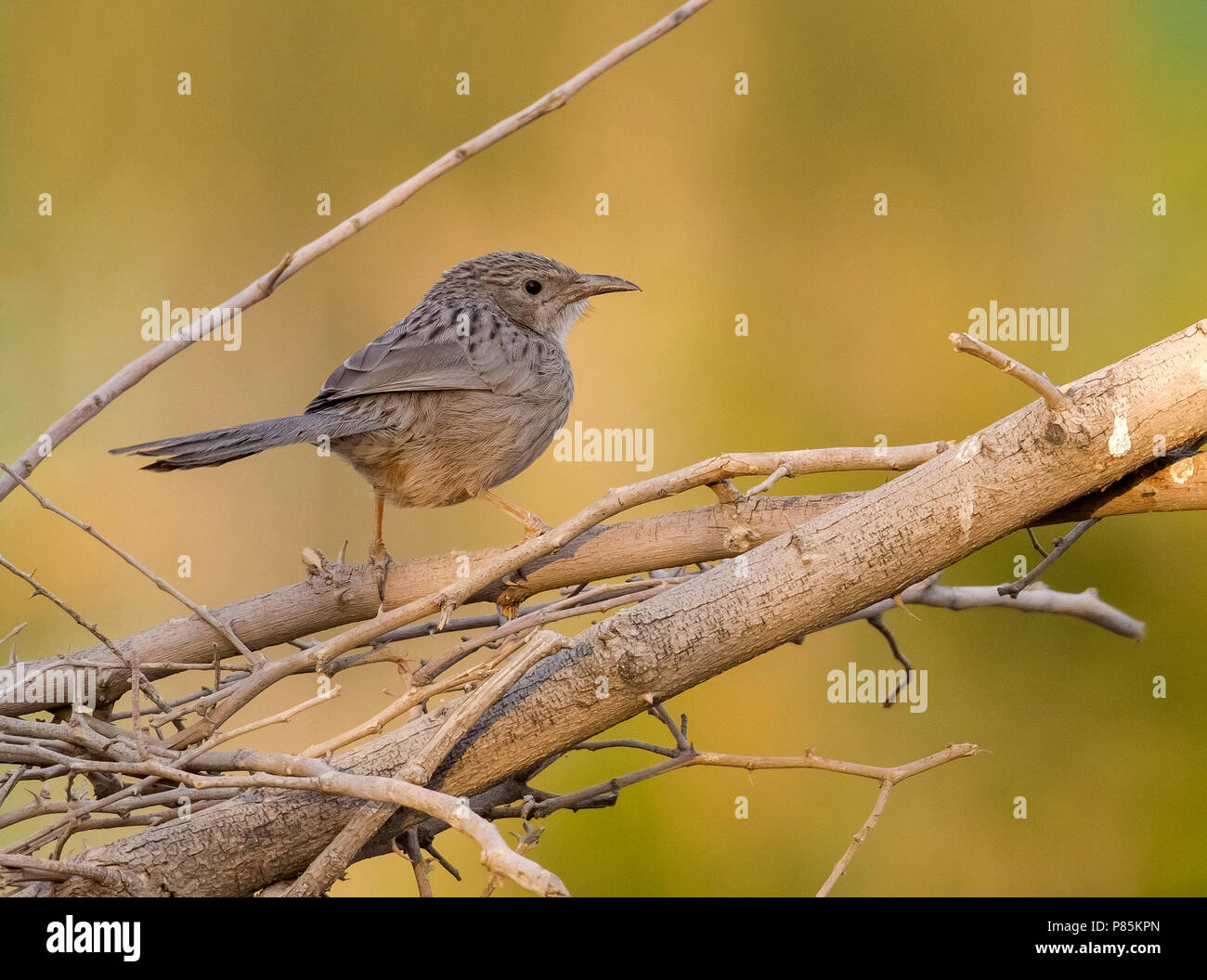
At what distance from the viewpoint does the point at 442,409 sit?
2.90m

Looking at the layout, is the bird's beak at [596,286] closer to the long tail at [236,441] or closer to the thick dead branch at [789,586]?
the long tail at [236,441]

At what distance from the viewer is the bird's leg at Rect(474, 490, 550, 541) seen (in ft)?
9.57

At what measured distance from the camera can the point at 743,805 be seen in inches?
131

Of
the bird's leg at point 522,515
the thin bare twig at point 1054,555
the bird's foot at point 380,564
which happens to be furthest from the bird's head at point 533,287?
the thin bare twig at point 1054,555

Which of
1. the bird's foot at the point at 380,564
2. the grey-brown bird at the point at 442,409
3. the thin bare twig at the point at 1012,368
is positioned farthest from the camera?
the grey-brown bird at the point at 442,409

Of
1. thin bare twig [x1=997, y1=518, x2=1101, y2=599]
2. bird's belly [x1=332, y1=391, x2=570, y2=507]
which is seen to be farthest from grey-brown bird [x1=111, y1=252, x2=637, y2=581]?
thin bare twig [x1=997, y1=518, x2=1101, y2=599]

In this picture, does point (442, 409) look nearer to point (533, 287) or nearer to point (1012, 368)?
point (533, 287)

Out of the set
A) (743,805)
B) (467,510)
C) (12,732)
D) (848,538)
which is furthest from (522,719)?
(467,510)

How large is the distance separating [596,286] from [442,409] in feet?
2.43

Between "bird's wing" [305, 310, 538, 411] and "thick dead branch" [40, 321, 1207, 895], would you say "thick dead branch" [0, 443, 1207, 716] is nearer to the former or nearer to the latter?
"thick dead branch" [40, 321, 1207, 895]

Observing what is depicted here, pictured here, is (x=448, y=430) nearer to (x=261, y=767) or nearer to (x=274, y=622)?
(x=274, y=622)

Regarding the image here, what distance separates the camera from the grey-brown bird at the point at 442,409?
2.82 meters

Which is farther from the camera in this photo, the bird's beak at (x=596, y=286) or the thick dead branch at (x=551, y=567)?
the bird's beak at (x=596, y=286)

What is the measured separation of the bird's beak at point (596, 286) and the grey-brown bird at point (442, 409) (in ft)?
0.89
